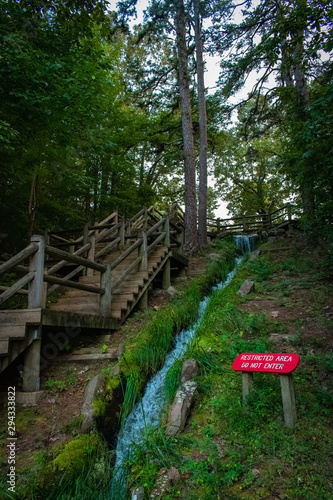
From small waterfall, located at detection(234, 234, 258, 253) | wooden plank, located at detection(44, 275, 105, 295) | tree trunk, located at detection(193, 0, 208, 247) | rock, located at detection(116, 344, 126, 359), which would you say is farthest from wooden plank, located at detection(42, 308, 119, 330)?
small waterfall, located at detection(234, 234, 258, 253)

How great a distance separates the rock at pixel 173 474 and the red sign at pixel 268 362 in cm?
132

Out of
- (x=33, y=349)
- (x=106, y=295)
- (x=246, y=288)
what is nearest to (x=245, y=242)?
(x=246, y=288)

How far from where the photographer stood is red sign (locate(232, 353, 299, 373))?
10.7ft

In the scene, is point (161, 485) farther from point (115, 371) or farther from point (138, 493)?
point (115, 371)

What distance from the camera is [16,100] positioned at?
6242 millimetres

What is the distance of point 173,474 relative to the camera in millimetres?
3070

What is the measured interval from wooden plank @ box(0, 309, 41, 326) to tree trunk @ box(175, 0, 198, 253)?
29.3ft

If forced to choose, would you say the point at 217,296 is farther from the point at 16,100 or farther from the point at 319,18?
the point at 16,100

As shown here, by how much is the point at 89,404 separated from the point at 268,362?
234cm

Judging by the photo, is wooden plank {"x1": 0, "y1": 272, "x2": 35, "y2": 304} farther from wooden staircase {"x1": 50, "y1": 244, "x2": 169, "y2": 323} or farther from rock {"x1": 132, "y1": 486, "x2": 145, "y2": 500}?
rock {"x1": 132, "y1": 486, "x2": 145, "y2": 500}

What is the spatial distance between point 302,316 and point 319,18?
17.8 feet

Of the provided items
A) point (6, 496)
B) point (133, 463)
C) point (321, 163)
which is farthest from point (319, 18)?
point (6, 496)

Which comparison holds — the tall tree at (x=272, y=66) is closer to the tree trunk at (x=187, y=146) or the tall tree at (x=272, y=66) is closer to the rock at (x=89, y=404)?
the tree trunk at (x=187, y=146)

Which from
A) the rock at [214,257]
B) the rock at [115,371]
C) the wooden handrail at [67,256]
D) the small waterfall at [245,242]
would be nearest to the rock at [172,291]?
the rock at [214,257]
